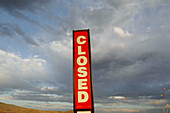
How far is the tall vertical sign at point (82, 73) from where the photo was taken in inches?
652

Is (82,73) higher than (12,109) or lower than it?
higher

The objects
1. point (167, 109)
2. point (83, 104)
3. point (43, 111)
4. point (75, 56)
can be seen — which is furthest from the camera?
point (43, 111)

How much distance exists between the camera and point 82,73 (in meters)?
17.4

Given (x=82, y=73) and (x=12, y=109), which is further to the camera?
(x=12, y=109)

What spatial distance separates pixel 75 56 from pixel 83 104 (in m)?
5.12

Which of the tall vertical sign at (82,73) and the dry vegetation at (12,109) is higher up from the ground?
the tall vertical sign at (82,73)

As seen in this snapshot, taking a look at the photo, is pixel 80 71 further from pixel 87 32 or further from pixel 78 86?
pixel 87 32

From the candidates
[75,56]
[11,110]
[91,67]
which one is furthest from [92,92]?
[11,110]

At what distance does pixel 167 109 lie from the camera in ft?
44.9

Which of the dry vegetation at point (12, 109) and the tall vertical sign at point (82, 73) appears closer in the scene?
the tall vertical sign at point (82, 73)

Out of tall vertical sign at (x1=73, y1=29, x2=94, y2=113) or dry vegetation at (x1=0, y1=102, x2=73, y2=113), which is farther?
dry vegetation at (x1=0, y1=102, x2=73, y2=113)

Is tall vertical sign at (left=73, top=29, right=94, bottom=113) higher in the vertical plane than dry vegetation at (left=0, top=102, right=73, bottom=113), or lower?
higher

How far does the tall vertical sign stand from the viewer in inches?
652

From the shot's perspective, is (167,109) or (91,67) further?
(91,67)
